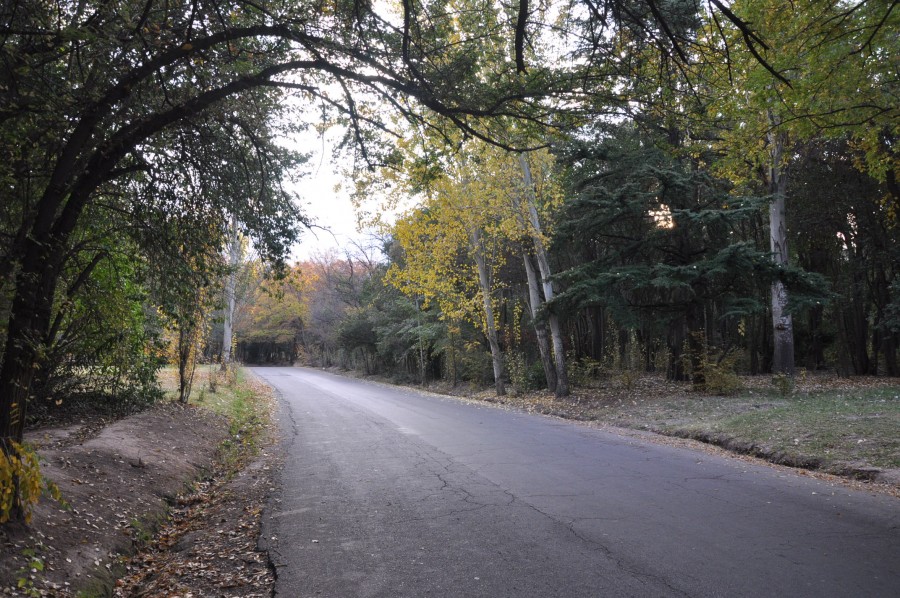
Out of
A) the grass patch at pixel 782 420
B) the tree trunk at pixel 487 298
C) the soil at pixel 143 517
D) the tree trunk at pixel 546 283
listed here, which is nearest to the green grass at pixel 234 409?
the soil at pixel 143 517

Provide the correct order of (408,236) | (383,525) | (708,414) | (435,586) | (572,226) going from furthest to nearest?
(408,236)
(572,226)
(708,414)
(383,525)
(435,586)

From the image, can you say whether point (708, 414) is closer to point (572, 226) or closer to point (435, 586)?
point (572, 226)

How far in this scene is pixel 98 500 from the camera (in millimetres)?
6348

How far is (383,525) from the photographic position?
19.2ft

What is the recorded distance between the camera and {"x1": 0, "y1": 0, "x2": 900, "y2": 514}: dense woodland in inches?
210

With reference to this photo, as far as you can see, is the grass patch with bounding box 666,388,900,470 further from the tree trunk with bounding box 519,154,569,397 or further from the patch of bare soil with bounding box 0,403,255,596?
the patch of bare soil with bounding box 0,403,255,596

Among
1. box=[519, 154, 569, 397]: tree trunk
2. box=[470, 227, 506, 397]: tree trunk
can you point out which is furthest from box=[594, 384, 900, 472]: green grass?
box=[470, 227, 506, 397]: tree trunk

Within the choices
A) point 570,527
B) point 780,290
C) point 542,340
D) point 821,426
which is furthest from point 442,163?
point 780,290

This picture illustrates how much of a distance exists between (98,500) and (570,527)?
202 inches

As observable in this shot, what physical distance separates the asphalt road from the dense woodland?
2.71 meters

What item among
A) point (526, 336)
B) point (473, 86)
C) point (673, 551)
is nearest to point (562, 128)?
point (473, 86)

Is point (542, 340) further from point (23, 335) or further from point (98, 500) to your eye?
point (23, 335)

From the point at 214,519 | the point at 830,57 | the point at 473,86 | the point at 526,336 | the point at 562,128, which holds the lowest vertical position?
the point at 214,519

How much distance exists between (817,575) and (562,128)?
4.69 metres
